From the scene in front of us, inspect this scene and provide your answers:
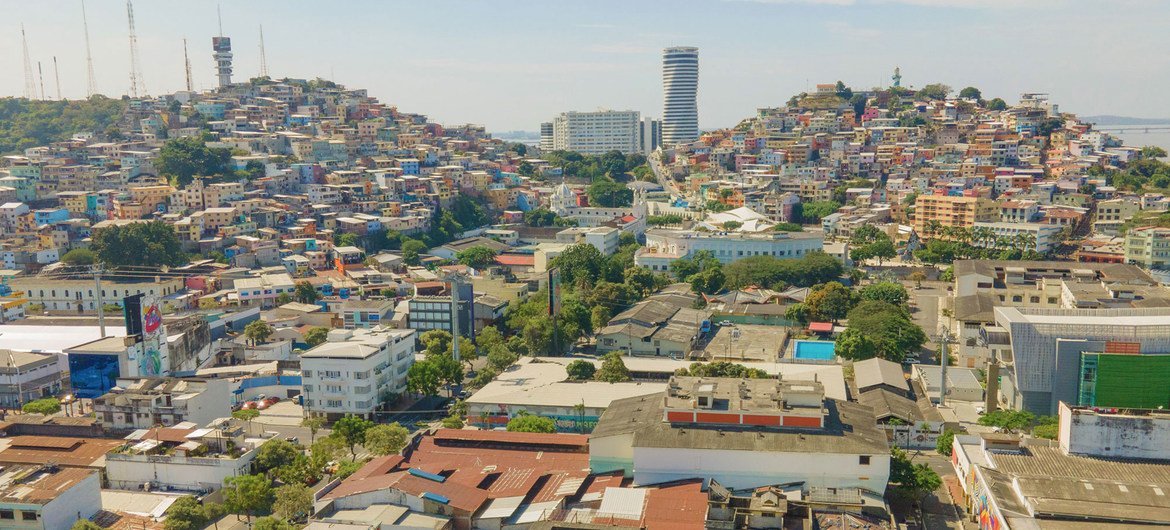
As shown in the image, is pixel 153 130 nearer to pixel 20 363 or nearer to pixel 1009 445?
pixel 20 363

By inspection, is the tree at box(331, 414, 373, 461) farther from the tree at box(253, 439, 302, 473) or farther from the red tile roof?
the red tile roof

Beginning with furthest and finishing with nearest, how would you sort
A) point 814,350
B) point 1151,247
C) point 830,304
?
1. point 1151,247
2. point 830,304
3. point 814,350

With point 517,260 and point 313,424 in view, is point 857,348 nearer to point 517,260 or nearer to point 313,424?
point 313,424

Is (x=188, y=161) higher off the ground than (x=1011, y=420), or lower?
higher

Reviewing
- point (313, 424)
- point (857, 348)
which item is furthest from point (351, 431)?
point (857, 348)

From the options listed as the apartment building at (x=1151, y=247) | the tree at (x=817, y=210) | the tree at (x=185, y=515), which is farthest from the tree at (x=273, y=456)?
the tree at (x=817, y=210)

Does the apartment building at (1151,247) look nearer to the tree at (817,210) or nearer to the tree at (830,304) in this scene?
the tree at (830,304)
